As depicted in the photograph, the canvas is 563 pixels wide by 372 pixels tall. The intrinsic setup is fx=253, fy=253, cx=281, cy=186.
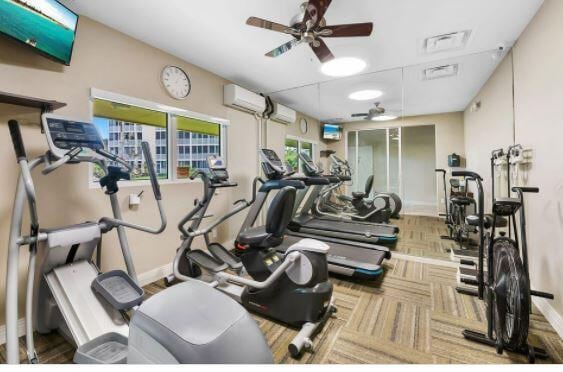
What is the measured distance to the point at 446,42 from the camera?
113 inches

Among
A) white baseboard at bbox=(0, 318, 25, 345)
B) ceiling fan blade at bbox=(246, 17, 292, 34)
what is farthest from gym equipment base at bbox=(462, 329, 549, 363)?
white baseboard at bbox=(0, 318, 25, 345)

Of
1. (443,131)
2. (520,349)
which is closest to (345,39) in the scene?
(443,131)

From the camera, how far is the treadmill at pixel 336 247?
9.25 feet

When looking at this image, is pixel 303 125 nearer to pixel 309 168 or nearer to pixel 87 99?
pixel 309 168

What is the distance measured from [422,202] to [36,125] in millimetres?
4386

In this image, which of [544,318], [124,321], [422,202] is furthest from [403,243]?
[124,321]

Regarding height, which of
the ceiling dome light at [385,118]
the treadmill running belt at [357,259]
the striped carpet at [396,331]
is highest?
the ceiling dome light at [385,118]

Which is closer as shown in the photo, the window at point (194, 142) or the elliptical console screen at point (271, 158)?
the elliptical console screen at point (271, 158)

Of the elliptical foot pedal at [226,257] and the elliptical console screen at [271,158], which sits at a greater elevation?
the elliptical console screen at [271,158]

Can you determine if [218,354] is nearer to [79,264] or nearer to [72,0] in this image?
[79,264]

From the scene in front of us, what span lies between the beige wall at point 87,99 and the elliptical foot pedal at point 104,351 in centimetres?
101

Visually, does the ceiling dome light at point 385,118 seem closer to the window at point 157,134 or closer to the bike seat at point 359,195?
the bike seat at point 359,195

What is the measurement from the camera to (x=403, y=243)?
3807 mm

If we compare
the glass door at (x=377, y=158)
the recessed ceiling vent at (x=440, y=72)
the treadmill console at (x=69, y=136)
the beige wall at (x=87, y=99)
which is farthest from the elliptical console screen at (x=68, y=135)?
the recessed ceiling vent at (x=440, y=72)
